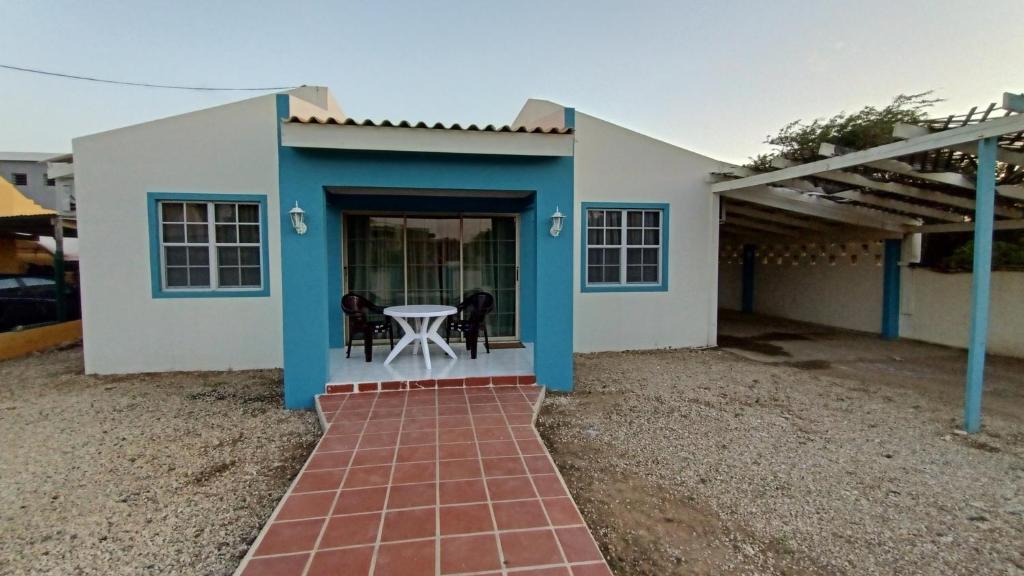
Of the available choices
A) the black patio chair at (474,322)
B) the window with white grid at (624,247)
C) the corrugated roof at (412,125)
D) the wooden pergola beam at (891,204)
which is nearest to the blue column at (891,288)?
the wooden pergola beam at (891,204)

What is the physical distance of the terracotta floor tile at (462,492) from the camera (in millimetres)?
2734

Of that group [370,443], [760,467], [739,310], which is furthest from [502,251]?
[739,310]

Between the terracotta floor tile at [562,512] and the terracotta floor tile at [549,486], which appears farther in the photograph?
the terracotta floor tile at [549,486]

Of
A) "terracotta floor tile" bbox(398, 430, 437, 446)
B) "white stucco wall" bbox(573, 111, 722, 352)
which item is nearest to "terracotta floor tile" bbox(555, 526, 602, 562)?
"terracotta floor tile" bbox(398, 430, 437, 446)

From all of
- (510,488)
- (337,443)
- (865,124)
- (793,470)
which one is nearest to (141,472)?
(337,443)

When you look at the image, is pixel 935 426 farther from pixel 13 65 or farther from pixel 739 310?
pixel 13 65

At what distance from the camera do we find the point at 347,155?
454 cm

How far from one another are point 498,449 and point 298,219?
2.91 m

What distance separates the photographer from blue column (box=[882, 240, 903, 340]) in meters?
8.83

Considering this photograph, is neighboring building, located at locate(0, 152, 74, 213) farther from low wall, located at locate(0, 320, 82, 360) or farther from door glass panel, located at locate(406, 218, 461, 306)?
door glass panel, located at locate(406, 218, 461, 306)

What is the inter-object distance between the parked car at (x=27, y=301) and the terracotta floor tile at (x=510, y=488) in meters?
10.4

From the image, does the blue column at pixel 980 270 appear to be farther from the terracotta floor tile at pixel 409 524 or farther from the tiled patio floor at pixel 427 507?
the terracotta floor tile at pixel 409 524

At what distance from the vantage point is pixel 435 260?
7.13 meters

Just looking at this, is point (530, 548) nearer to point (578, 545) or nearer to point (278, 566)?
A: point (578, 545)
